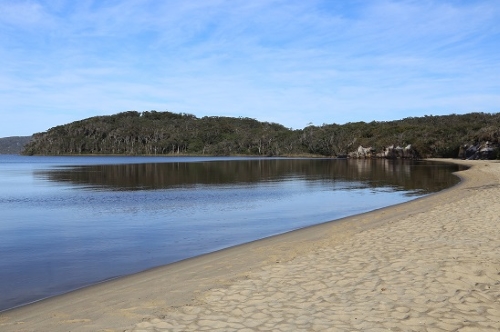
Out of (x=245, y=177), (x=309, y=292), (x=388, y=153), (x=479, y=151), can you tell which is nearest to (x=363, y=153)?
(x=388, y=153)

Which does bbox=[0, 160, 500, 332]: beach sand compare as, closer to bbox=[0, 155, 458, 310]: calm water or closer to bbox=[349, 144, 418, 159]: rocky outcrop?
bbox=[0, 155, 458, 310]: calm water

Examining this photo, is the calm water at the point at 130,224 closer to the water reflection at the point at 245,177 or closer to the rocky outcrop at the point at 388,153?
the water reflection at the point at 245,177

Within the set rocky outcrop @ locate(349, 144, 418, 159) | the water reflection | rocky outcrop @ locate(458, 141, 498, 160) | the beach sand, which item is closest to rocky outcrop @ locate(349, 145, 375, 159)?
rocky outcrop @ locate(349, 144, 418, 159)

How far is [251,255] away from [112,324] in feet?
17.8

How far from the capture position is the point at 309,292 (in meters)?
7.51

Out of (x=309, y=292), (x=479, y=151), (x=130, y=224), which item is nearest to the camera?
(x=309, y=292)

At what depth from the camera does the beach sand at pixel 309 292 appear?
20.2 ft

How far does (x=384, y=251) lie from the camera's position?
34.5ft

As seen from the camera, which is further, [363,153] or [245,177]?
[363,153]

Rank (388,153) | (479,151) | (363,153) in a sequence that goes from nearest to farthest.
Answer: (479,151), (388,153), (363,153)

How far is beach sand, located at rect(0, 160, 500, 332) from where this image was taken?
6.16 metres

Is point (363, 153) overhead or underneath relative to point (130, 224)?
overhead

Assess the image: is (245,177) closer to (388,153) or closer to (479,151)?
(479,151)

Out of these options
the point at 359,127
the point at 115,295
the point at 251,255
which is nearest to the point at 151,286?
the point at 115,295
